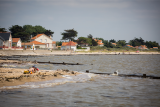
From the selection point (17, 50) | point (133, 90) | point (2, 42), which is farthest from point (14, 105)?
point (2, 42)

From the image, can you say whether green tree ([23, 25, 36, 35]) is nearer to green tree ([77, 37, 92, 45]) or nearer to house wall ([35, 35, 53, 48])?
green tree ([77, 37, 92, 45])

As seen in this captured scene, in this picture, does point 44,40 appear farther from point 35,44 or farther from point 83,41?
point 83,41

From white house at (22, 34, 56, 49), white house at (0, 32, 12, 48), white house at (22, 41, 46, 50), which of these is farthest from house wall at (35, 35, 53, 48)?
white house at (0, 32, 12, 48)

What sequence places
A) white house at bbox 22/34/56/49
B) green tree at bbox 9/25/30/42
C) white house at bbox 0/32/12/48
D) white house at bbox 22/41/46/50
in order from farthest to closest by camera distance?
green tree at bbox 9/25/30/42 → white house at bbox 22/34/56/49 → white house at bbox 22/41/46/50 → white house at bbox 0/32/12/48

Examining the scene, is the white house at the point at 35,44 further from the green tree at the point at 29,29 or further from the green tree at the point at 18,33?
the green tree at the point at 29,29

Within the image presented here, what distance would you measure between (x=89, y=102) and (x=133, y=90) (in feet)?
17.3

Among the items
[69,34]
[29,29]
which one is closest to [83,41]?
[69,34]

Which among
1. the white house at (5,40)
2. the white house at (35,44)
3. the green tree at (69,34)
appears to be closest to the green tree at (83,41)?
the green tree at (69,34)

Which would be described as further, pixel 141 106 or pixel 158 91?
pixel 158 91

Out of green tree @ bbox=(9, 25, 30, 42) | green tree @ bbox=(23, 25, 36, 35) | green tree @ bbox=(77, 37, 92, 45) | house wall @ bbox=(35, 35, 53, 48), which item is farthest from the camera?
green tree @ bbox=(23, 25, 36, 35)

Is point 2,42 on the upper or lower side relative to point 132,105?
upper

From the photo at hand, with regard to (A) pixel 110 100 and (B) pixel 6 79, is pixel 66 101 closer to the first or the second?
(A) pixel 110 100

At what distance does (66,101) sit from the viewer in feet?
39.4

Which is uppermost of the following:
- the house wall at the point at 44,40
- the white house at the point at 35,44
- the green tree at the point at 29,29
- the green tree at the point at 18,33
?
the green tree at the point at 29,29
